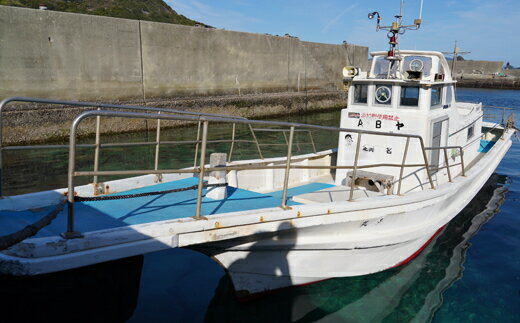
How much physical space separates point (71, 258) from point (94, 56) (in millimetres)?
13046

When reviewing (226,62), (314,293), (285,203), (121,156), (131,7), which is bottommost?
(314,293)

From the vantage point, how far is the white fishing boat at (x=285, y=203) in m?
3.36

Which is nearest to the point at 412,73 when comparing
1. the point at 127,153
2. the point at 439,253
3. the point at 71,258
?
the point at 439,253

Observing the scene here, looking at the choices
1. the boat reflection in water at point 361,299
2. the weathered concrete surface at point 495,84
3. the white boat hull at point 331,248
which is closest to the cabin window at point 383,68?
the white boat hull at point 331,248

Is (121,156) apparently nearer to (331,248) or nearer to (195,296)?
(195,296)

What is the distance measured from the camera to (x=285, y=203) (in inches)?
173

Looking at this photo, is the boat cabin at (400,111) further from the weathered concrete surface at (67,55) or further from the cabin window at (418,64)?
the weathered concrete surface at (67,55)

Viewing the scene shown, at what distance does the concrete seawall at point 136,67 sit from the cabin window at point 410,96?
1105 cm

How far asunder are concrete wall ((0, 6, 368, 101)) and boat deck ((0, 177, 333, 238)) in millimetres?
10035

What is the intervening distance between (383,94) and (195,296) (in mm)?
4416

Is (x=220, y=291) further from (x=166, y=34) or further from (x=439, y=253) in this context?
(x=166, y=34)

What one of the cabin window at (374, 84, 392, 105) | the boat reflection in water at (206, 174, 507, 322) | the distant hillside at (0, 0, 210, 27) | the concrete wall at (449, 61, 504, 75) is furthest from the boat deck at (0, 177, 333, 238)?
the concrete wall at (449, 61, 504, 75)

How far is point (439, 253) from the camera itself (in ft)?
22.9

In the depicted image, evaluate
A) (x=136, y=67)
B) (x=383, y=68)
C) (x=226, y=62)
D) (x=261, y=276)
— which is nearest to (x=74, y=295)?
(x=261, y=276)
